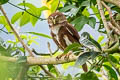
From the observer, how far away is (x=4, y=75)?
181mm

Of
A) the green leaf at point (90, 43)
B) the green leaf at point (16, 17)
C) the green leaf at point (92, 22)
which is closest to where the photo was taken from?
the green leaf at point (90, 43)

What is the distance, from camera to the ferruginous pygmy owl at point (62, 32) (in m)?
1.41

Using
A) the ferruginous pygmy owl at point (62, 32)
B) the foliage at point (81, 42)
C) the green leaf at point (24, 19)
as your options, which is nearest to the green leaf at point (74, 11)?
the foliage at point (81, 42)

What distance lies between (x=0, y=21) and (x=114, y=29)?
2.36 feet

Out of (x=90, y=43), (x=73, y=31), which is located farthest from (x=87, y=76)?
(x=73, y=31)

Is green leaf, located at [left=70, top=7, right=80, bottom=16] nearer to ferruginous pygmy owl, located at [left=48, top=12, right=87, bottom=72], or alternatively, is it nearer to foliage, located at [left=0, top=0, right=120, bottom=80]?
foliage, located at [left=0, top=0, right=120, bottom=80]

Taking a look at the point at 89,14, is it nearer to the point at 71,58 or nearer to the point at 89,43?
the point at 71,58

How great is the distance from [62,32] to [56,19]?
18cm

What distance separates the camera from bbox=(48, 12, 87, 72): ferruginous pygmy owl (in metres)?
1.41

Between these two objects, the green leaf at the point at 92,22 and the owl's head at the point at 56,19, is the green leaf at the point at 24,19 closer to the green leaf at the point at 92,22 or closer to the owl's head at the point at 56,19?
the green leaf at the point at 92,22

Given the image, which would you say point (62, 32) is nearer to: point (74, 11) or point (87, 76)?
point (74, 11)

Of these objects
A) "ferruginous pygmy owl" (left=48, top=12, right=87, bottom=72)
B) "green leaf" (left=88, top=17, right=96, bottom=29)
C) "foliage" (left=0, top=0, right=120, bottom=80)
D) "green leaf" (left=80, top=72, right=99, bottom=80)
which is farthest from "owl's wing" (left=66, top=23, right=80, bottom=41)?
"green leaf" (left=80, top=72, right=99, bottom=80)

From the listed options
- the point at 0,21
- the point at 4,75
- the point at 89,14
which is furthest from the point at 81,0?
the point at 4,75

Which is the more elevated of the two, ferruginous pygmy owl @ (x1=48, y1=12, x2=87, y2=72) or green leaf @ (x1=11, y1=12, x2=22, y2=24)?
green leaf @ (x1=11, y1=12, x2=22, y2=24)
